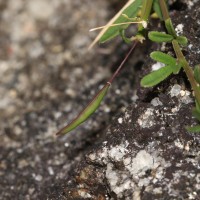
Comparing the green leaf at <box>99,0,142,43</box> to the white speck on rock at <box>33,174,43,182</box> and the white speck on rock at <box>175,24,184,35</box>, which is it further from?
the white speck on rock at <box>33,174,43,182</box>

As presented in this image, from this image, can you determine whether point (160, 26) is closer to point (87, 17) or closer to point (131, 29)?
point (131, 29)

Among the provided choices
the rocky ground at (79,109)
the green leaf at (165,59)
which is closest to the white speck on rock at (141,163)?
the rocky ground at (79,109)

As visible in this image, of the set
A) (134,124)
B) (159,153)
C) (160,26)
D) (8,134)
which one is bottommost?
(159,153)

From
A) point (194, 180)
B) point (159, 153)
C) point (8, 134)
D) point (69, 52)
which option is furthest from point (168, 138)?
point (69, 52)

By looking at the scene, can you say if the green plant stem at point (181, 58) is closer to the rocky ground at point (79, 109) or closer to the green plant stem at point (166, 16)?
the green plant stem at point (166, 16)

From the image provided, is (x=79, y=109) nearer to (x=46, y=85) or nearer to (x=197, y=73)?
(x=46, y=85)

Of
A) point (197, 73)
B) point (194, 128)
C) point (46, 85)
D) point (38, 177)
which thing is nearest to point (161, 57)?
point (197, 73)

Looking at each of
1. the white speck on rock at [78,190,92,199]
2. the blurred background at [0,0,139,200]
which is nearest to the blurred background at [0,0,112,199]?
the blurred background at [0,0,139,200]
